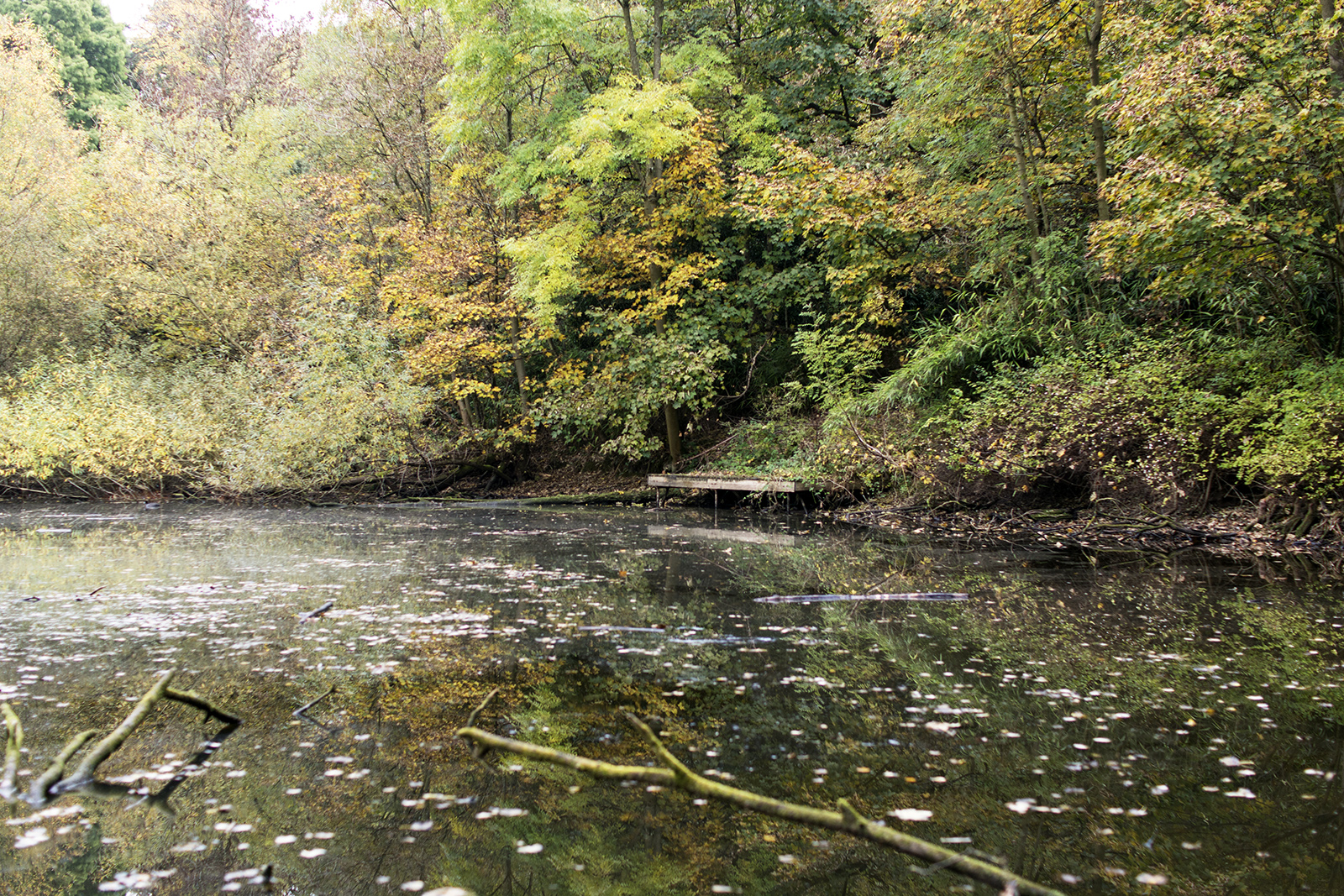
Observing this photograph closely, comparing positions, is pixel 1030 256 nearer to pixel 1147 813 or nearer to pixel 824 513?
pixel 824 513

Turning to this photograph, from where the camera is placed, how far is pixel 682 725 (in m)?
4.57

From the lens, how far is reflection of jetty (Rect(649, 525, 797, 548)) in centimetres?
1266

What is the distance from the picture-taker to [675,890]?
118 inches

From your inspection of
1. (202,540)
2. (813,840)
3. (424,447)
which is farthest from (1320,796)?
(424,447)

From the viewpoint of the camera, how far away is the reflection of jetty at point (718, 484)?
15797 mm

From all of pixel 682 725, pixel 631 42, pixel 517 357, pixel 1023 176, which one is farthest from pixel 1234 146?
pixel 517 357

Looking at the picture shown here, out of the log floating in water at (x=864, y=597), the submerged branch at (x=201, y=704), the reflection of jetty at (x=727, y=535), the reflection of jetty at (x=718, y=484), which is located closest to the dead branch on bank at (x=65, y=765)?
the submerged branch at (x=201, y=704)

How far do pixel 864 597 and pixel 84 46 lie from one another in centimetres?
4290

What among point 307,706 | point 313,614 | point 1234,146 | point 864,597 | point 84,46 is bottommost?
point 864,597

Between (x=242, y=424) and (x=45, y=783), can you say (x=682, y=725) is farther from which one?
(x=242, y=424)

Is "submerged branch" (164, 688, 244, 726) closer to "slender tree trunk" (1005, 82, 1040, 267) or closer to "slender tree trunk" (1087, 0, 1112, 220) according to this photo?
"slender tree trunk" (1087, 0, 1112, 220)

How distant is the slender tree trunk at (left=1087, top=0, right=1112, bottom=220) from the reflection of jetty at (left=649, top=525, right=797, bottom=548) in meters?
6.84

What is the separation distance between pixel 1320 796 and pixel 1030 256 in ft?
41.6

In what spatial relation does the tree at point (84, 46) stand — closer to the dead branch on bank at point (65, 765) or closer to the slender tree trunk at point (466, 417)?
the slender tree trunk at point (466, 417)
